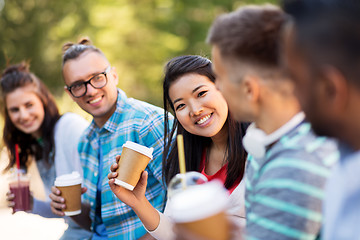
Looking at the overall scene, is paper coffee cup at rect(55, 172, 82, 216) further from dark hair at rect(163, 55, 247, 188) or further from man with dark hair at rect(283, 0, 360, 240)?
man with dark hair at rect(283, 0, 360, 240)

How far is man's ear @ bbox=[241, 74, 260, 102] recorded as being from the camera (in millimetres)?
1580

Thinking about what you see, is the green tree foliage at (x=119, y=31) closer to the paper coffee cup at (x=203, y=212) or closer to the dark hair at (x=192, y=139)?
the dark hair at (x=192, y=139)

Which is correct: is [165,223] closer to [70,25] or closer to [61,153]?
[61,153]

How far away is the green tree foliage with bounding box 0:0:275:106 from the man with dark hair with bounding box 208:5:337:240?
11.1 metres

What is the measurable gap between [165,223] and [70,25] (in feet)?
41.9

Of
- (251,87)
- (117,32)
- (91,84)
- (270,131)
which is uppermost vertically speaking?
(251,87)

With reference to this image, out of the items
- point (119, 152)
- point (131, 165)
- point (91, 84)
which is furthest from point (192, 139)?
point (91, 84)

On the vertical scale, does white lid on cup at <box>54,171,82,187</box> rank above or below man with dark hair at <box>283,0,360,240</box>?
below

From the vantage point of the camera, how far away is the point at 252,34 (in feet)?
5.26

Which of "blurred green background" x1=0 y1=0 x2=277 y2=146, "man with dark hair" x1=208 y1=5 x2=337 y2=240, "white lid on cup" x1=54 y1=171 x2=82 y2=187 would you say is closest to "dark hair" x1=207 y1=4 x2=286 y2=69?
"man with dark hair" x1=208 y1=5 x2=337 y2=240

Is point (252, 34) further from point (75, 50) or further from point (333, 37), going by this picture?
point (75, 50)

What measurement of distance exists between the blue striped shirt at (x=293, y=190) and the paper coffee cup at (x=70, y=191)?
76.3 inches

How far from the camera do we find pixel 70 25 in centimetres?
1438

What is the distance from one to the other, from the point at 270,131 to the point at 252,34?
373 mm
